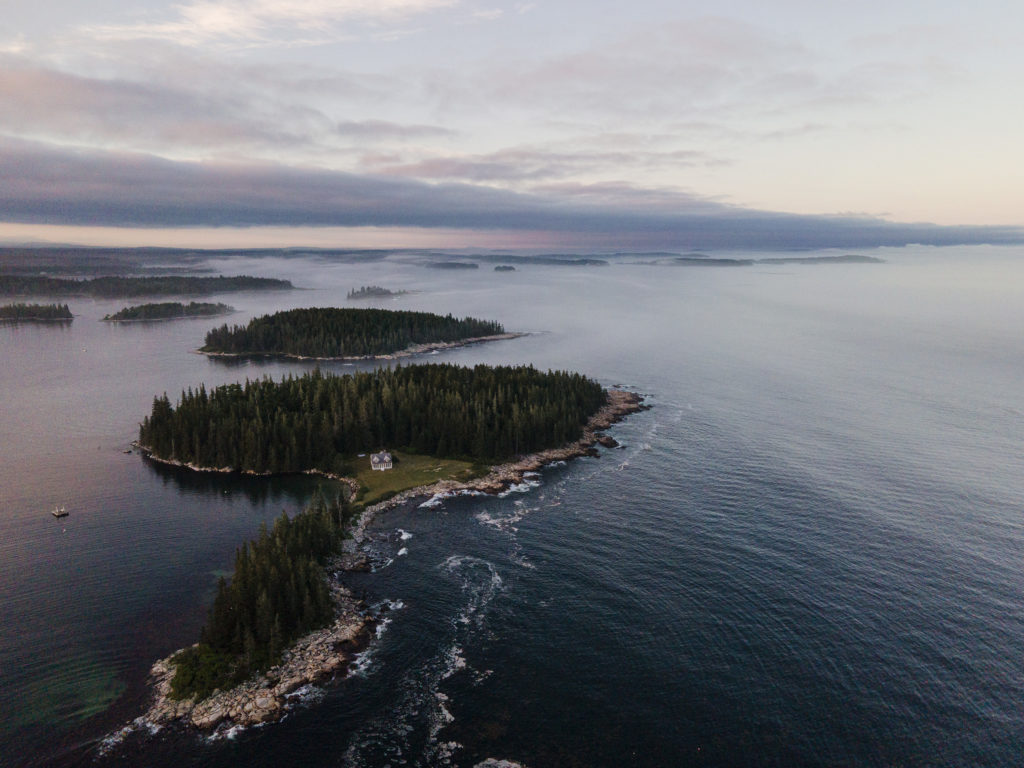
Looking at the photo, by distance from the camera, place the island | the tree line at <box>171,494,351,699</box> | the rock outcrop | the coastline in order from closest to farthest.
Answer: the coastline < the rock outcrop < the tree line at <box>171,494,351,699</box> < the island

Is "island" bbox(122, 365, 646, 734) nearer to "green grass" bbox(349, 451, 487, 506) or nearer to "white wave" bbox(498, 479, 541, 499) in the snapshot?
"green grass" bbox(349, 451, 487, 506)

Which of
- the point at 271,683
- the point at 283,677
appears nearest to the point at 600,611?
the point at 283,677

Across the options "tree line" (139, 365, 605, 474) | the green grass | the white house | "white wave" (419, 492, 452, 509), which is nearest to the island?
"tree line" (139, 365, 605, 474)

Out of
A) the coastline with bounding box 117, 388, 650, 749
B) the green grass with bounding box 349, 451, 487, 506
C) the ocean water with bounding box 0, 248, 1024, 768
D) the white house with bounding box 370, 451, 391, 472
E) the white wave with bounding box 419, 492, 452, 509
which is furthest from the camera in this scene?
the white house with bounding box 370, 451, 391, 472

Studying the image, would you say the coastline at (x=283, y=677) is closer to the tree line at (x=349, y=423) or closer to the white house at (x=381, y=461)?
the white house at (x=381, y=461)

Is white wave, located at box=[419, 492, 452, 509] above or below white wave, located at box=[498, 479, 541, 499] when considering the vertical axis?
below

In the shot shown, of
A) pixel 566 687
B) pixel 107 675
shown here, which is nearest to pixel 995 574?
pixel 566 687

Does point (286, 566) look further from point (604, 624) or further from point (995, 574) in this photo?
point (995, 574)

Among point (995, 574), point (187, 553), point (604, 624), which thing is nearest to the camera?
point (604, 624)
